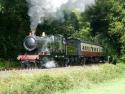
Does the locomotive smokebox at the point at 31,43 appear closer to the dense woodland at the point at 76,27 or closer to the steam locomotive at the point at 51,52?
the steam locomotive at the point at 51,52

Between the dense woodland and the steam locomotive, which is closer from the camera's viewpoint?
the steam locomotive

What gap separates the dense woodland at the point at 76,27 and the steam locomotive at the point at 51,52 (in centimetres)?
386

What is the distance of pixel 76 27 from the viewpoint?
2281 inches

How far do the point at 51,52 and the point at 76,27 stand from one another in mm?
26649

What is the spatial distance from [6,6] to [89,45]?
1131 cm

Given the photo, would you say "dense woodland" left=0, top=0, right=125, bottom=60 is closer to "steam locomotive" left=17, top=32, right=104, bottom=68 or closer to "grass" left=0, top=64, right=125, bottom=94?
"steam locomotive" left=17, top=32, right=104, bottom=68

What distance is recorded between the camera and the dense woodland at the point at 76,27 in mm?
36875

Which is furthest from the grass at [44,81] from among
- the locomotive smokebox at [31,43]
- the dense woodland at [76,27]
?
the dense woodland at [76,27]

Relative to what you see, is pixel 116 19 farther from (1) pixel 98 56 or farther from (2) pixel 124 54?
(1) pixel 98 56

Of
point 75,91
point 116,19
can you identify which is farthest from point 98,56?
point 75,91

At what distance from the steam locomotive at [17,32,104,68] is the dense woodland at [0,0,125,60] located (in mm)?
3865

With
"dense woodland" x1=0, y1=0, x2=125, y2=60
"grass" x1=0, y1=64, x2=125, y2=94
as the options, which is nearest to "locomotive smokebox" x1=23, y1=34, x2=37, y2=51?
"dense woodland" x1=0, y1=0, x2=125, y2=60

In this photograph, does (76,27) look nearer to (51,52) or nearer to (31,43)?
(51,52)

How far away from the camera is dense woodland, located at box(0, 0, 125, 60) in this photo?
121 ft
